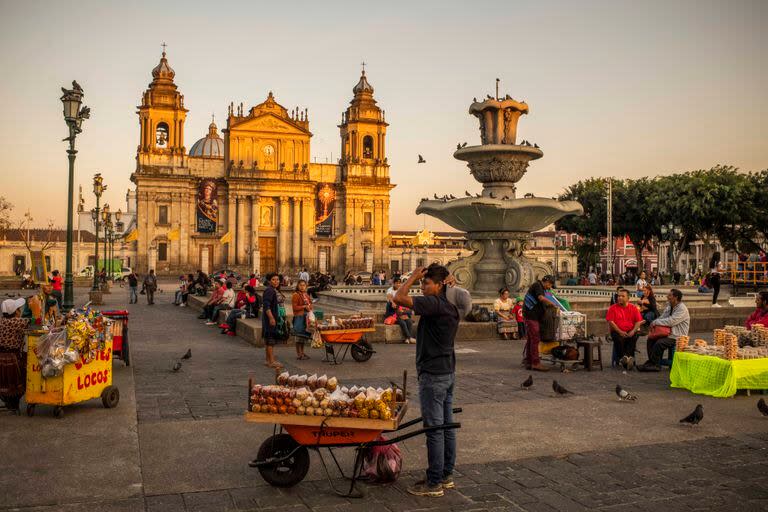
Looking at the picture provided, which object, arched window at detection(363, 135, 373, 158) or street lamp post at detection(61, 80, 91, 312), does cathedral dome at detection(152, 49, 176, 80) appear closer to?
arched window at detection(363, 135, 373, 158)

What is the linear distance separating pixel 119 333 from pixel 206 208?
5331cm

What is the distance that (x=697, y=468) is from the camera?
584 cm

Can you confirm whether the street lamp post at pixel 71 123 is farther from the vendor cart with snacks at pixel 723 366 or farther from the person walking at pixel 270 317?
the vendor cart with snacks at pixel 723 366

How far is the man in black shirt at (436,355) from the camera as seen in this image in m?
5.23

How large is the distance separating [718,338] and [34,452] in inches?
329

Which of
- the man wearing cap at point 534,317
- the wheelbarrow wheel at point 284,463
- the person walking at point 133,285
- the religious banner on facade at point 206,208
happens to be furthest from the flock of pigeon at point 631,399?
the religious banner on facade at point 206,208

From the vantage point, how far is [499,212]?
691 inches

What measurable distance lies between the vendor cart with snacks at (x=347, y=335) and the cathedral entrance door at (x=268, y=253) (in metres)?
52.3

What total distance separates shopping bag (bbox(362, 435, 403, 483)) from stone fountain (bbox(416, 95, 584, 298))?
12.4 meters

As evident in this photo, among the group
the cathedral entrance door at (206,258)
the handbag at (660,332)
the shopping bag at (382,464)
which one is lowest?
the shopping bag at (382,464)

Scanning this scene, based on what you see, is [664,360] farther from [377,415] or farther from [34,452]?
→ [34,452]

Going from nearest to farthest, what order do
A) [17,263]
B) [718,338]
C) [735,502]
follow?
[735,502]
[718,338]
[17,263]

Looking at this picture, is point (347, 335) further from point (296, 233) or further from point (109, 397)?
point (296, 233)

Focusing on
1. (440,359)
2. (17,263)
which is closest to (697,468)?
(440,359)
